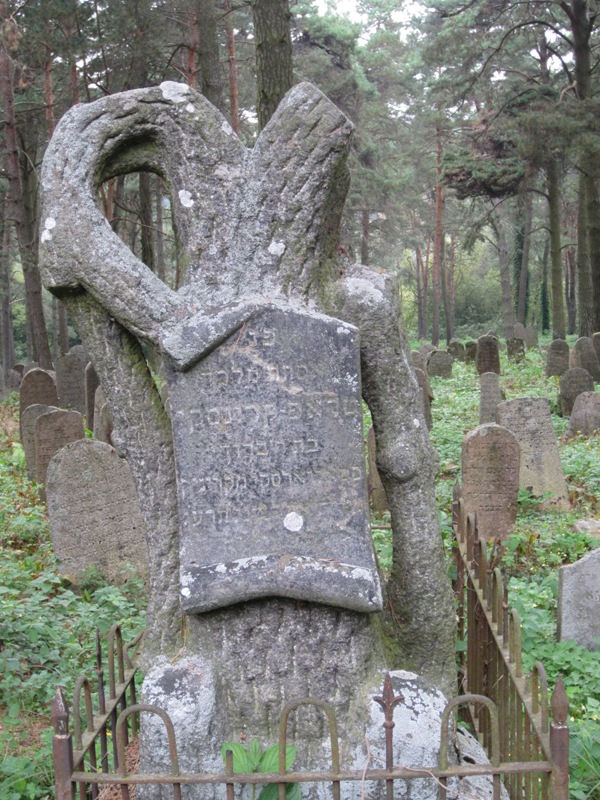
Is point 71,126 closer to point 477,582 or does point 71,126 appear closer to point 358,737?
point 358,737

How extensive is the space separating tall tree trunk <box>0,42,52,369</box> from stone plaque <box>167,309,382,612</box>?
13.7m

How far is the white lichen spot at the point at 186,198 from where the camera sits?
9.87 ft

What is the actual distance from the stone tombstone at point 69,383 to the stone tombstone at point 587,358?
965cm

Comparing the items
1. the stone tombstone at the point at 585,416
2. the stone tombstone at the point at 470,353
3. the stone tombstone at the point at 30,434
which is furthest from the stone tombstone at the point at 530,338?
the stone tombstone at the point at 30,434

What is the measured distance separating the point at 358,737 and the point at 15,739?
8.27ft

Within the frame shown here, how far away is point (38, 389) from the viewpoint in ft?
45.5

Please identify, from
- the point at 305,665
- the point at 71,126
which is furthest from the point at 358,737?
the point at 71,126

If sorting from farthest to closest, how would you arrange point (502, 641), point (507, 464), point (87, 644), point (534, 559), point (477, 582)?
point (507, 464) < point (534, 559) < point (87, 644) < point (477, 582) < point (502, 641)

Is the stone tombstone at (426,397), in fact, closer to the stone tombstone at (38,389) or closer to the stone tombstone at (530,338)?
the stone tombstone at (38,389)

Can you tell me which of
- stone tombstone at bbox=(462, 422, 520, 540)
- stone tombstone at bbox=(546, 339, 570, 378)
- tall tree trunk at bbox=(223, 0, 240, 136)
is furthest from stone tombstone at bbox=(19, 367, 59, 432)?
stone tombstone at bbox=(546, 339, 570, 378)

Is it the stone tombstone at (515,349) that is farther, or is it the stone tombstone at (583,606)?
the stone tombstone at (515,349)

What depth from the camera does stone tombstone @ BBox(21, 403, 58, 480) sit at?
34.1ft

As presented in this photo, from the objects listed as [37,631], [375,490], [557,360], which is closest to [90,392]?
[375,490]

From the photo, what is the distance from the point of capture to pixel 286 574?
9.29 ft
